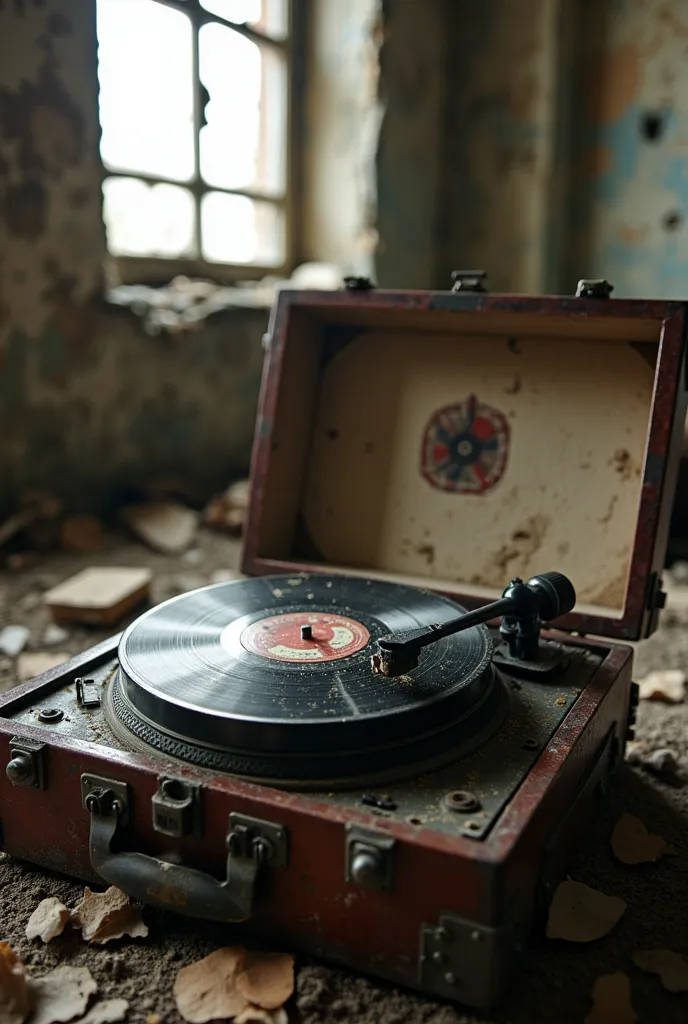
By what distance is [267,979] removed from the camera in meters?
1.21

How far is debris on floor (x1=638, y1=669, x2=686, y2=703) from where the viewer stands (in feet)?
Answer: 7.34

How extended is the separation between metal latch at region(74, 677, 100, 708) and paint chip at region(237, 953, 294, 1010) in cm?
48

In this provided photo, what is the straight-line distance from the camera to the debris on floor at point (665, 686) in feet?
7.34

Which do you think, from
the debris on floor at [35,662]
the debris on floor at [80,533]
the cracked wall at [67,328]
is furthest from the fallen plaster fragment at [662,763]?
the cracked wall at [67,328]

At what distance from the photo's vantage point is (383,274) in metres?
4.67

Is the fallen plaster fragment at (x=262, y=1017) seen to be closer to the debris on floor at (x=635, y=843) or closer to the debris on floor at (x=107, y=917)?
the debris on floor at (x=107, y=917)

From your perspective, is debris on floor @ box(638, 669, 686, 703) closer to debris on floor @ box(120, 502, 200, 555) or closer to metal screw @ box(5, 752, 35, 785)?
metal screw @ box(5, 752, 35, 785)

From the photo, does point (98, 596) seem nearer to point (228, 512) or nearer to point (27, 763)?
point (228, 512)

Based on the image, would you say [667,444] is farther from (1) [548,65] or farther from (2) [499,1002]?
(1) [548,65]

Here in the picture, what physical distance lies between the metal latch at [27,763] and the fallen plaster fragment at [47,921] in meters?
0.19

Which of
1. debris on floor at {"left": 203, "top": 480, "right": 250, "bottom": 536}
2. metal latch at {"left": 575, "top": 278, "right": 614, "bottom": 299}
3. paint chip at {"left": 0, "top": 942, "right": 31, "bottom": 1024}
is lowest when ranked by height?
paint chip at {"left": 0, "top": 942, "right": 31, "bottom": 1024}

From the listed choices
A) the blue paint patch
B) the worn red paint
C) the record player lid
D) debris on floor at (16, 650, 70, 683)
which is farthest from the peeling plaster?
the worn red paint

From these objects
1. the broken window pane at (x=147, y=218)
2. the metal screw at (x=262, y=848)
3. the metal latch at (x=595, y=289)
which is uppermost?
the broken window pane at (x=147, y=218)

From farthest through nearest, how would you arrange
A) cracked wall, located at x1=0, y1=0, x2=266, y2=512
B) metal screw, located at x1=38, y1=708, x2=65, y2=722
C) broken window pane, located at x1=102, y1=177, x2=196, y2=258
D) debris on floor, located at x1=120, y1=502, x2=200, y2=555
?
broken window pane, located at x1=102, y1=177, x2=196, y2=258, debris on floor, located at x1=120, y1=502, x2=200, y2=555, cracked wall, located at x1=0, y1=0, x2=266, y2=512, metal screw, located at x1=38, y1=708, x2=65, y2=722
